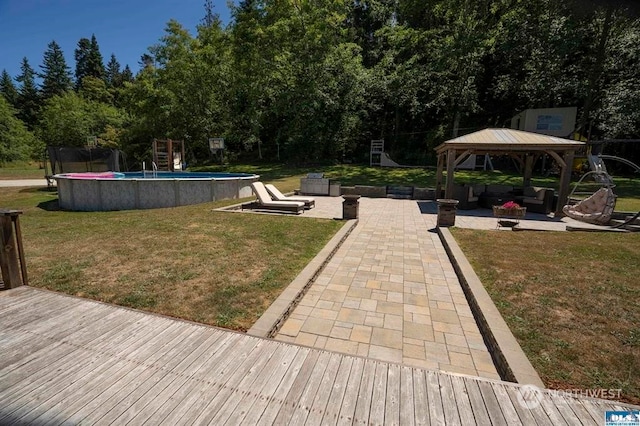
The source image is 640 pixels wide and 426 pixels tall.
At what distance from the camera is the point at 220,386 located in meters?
2.60

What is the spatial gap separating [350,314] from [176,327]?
7.17 feet

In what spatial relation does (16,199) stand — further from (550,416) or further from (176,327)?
(550,416)

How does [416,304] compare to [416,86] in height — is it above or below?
below

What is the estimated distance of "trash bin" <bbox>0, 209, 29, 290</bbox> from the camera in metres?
4.24

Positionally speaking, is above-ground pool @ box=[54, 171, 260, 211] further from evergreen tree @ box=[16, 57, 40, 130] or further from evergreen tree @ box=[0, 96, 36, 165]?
evergreen tree @ box=[16, 57, 40, 130]

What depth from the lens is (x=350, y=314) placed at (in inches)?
164

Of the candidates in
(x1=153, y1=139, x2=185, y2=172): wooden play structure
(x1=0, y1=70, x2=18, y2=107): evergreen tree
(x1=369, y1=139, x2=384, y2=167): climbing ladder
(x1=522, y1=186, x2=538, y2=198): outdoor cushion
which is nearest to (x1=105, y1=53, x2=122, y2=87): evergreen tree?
(x1=0, y1=70, x2=18, y2=107): evergreen tree

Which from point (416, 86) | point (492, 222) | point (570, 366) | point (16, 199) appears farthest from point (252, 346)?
point (416, 86)

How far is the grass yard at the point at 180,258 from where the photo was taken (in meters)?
4.21

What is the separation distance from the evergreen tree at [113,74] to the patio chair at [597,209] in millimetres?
87835

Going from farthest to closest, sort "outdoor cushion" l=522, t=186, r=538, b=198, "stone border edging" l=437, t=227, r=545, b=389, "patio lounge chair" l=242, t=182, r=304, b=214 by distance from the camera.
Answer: "outdoor cushion" l=522, t=186, r=538, b=198 < "patio lounge chair" l=242, t=182, r=304, b=214 < "stone border edging" l=437, t=227, r=545, b=389

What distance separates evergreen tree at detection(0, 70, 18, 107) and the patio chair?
8683 centimetres

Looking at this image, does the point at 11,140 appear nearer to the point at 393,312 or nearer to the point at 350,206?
the point at 350,206

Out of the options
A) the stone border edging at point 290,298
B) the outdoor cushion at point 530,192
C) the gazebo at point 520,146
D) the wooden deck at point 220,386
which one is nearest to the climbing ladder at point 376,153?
the gazebo at point 520,146
